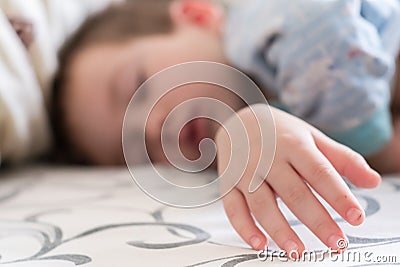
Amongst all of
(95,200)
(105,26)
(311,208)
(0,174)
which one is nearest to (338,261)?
(311,208)

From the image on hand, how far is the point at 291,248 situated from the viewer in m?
0.43

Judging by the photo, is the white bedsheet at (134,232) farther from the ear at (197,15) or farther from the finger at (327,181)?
the ear at (197,15)

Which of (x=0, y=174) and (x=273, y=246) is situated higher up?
(x=0, y=174)

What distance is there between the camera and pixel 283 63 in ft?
2.40

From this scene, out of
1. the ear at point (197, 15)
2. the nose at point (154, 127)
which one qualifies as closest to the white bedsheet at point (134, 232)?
the nose at point (154, 127)

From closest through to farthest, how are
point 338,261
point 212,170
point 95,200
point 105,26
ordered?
point 338,261
point 95,200
point 212,170
point 105,26

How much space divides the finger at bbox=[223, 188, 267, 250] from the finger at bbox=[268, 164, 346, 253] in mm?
30

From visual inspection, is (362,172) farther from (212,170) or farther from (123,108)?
(123,108)

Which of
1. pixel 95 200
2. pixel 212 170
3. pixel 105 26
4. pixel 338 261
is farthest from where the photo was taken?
pixel 105 26

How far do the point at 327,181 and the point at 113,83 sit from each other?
51 centimetres

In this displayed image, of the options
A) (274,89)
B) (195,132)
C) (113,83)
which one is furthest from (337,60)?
(113,83)

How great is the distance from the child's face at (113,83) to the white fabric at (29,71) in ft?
0.15

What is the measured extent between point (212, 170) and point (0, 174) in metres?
0.30

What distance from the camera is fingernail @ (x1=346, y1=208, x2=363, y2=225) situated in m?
0.43
